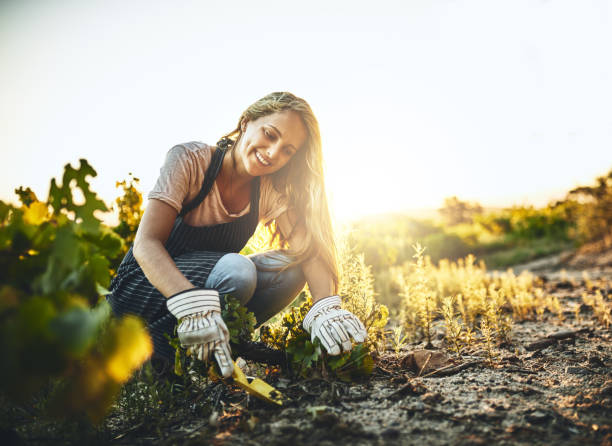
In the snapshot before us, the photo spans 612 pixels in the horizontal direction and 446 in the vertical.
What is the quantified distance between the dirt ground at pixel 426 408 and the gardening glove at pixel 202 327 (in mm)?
221

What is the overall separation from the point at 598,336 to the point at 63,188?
10.6ft

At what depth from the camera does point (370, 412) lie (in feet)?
4.86

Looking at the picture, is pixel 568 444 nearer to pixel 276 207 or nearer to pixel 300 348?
pixel 300 348

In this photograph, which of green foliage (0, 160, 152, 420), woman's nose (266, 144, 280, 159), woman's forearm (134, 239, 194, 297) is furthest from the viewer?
woman's nose (266, 144, 280, 159)

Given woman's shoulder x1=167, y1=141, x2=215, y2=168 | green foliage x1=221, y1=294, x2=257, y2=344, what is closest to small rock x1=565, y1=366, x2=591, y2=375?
green foliage x1=221, y1=294, x2=257, y2=344

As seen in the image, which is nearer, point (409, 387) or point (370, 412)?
point (370, 412)

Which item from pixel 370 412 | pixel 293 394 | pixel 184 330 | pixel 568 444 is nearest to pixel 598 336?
pixel 568 444

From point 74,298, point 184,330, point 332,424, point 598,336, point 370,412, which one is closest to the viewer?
point 74,298

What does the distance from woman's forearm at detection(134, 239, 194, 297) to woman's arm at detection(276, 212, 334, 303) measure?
2.51 feet

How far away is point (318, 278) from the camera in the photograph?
2.25 meters

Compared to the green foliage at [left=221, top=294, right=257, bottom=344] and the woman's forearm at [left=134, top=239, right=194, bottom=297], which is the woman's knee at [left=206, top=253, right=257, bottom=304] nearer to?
the green foliage at [left=221, top=294, right=257, bottom=344]

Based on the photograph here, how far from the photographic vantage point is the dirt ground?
130 centimetres

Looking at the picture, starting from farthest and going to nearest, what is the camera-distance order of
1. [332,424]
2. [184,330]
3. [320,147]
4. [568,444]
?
[320,147], [184,330], [332,424], [568,444]

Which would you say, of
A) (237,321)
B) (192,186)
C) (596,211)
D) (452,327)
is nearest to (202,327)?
(237,321)
